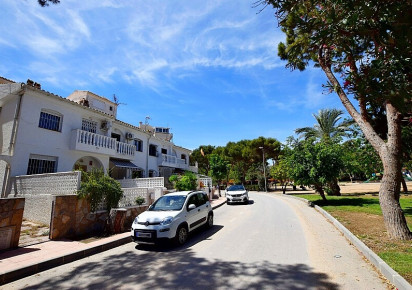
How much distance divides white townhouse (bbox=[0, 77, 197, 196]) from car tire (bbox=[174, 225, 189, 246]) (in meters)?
5.63

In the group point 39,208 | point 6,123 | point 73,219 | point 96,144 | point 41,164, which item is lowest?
point 73,219

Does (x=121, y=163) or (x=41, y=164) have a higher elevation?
(x=121, y=163)

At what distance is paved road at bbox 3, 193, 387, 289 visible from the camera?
4367mm

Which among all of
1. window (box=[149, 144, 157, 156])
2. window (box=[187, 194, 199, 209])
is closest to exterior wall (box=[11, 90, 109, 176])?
window (box=[149, 144, 157, 156])

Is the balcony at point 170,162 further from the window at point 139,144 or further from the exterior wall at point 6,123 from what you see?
the exterior wall at point 6,123

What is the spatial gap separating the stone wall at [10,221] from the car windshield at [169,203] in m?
3.91

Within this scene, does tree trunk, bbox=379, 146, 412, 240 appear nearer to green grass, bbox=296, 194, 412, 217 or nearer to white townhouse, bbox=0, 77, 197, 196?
green grass, bbox=296, 194, 412, 217

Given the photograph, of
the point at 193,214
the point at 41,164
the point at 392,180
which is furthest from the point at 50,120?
the point at 392,180

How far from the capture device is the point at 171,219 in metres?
7.09

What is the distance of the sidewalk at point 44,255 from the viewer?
16.7 feet

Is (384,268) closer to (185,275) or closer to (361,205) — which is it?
(185,275)

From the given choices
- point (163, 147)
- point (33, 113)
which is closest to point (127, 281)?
point (33, 113)

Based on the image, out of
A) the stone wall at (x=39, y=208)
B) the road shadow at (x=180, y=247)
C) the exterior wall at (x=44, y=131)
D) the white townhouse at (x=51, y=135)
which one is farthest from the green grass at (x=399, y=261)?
the exterior wall at (x=44, y=131)

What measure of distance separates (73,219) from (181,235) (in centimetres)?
414
